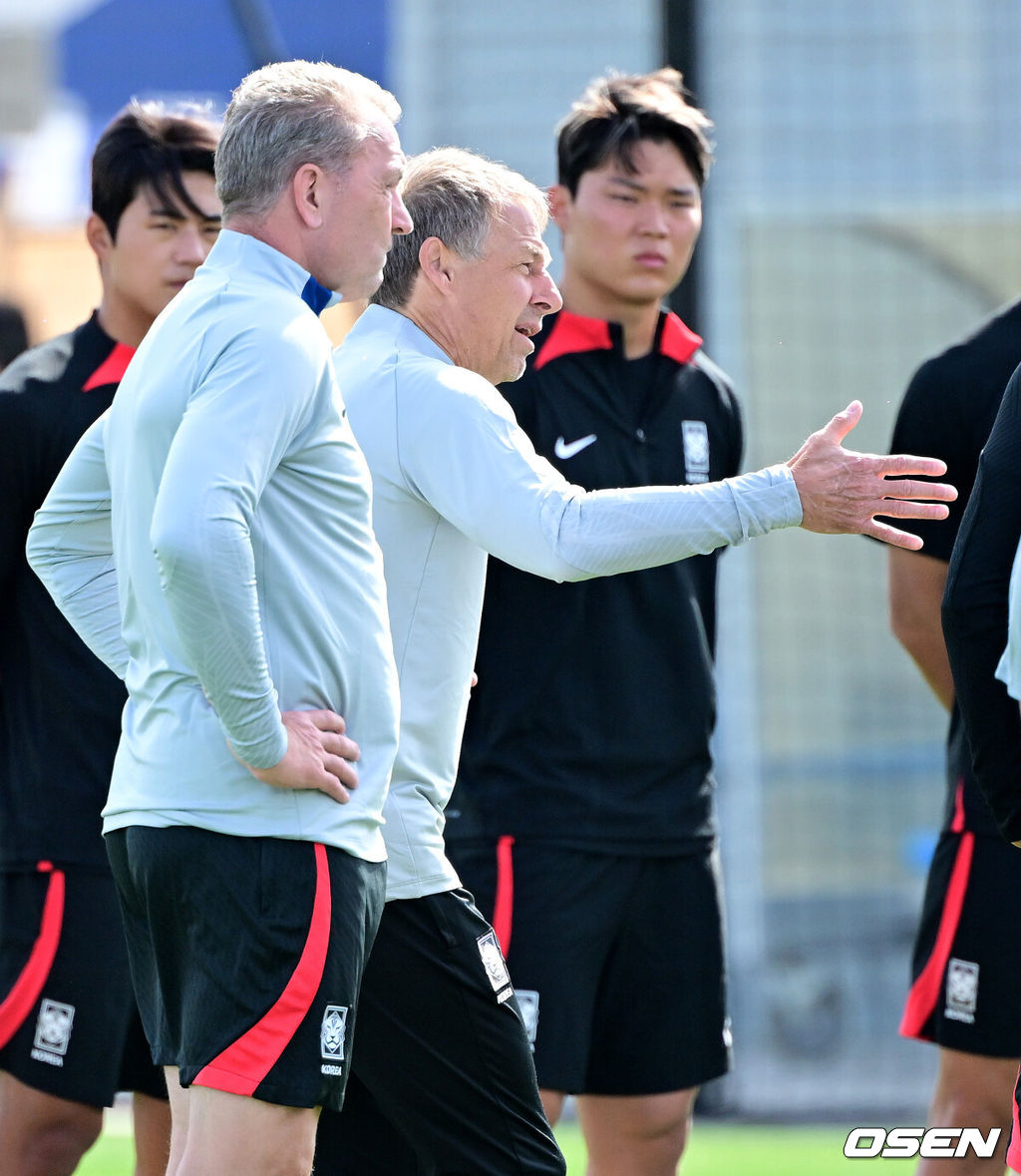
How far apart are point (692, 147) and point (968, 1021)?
1833 mm

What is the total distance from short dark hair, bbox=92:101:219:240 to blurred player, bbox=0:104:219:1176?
34 mm

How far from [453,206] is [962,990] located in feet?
5.61

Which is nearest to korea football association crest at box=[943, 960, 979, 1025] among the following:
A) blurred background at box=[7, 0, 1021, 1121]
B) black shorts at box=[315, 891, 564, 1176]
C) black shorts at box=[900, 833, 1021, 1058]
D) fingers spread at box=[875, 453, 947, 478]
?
black shorts at box=[900, 833, 1021, 1058]

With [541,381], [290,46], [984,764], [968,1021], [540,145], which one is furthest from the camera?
[540,145]

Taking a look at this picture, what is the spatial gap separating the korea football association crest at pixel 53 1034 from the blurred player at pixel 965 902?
1.56 meters

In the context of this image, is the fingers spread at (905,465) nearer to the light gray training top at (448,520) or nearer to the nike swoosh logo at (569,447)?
the light gray training top at (448,520)

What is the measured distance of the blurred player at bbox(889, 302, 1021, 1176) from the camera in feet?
10.9

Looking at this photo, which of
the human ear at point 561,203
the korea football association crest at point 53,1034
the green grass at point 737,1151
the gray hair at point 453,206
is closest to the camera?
the gray hair at point 453,206

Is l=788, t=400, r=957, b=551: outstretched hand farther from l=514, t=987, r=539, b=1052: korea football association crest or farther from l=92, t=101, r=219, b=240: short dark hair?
l=92, t=101, r=219, b=240: short dark hair

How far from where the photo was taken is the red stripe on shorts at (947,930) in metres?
3.40

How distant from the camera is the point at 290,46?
7262 millimetres

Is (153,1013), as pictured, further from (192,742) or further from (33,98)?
(33,98)

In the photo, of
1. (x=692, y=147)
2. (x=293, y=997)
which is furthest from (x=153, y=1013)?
(x=692, y=147)

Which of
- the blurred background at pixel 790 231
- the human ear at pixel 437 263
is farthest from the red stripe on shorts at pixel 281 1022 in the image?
the blurred background at pixel 790 231
